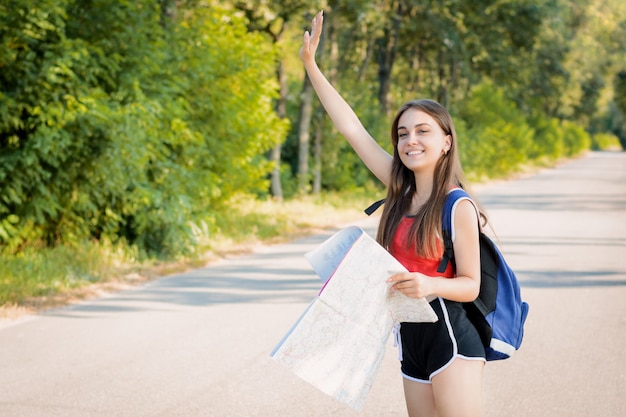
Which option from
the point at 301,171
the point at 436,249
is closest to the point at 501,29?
the point at 301,171

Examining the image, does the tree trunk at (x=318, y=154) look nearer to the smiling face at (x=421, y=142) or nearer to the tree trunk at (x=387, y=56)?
the tree trunk at (x=387, y=56)

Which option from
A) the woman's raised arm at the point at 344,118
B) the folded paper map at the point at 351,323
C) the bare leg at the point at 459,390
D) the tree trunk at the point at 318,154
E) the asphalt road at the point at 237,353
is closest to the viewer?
the folded paper map at the point at 351,323

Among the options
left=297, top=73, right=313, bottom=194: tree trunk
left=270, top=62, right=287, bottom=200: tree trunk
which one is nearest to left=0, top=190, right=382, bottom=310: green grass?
left=270, top=62, right=287, bottom=200: tree trunk

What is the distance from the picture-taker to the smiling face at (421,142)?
10.8ft

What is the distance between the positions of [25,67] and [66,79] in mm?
505

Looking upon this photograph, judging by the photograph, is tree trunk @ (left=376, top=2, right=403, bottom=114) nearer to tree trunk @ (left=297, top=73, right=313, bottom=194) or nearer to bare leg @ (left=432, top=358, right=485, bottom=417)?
tree trunk @ (left=297, top=73, right=313, bottom=194)

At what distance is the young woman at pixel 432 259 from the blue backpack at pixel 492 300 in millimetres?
33

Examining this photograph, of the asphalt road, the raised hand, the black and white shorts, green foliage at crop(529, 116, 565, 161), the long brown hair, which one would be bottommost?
green foliage at crop(529, 116, 565, 161)

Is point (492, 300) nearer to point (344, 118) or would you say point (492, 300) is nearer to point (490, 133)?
point (344, 118)

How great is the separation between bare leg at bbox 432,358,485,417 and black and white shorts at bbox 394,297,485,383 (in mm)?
25

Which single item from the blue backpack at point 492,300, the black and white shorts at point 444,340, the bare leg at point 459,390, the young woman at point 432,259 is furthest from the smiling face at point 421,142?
the bare leg at point 459,390

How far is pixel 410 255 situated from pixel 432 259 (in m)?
0.08

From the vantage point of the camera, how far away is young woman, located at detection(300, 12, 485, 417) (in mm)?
3090

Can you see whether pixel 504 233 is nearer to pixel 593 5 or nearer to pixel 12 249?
pixel 12 249
